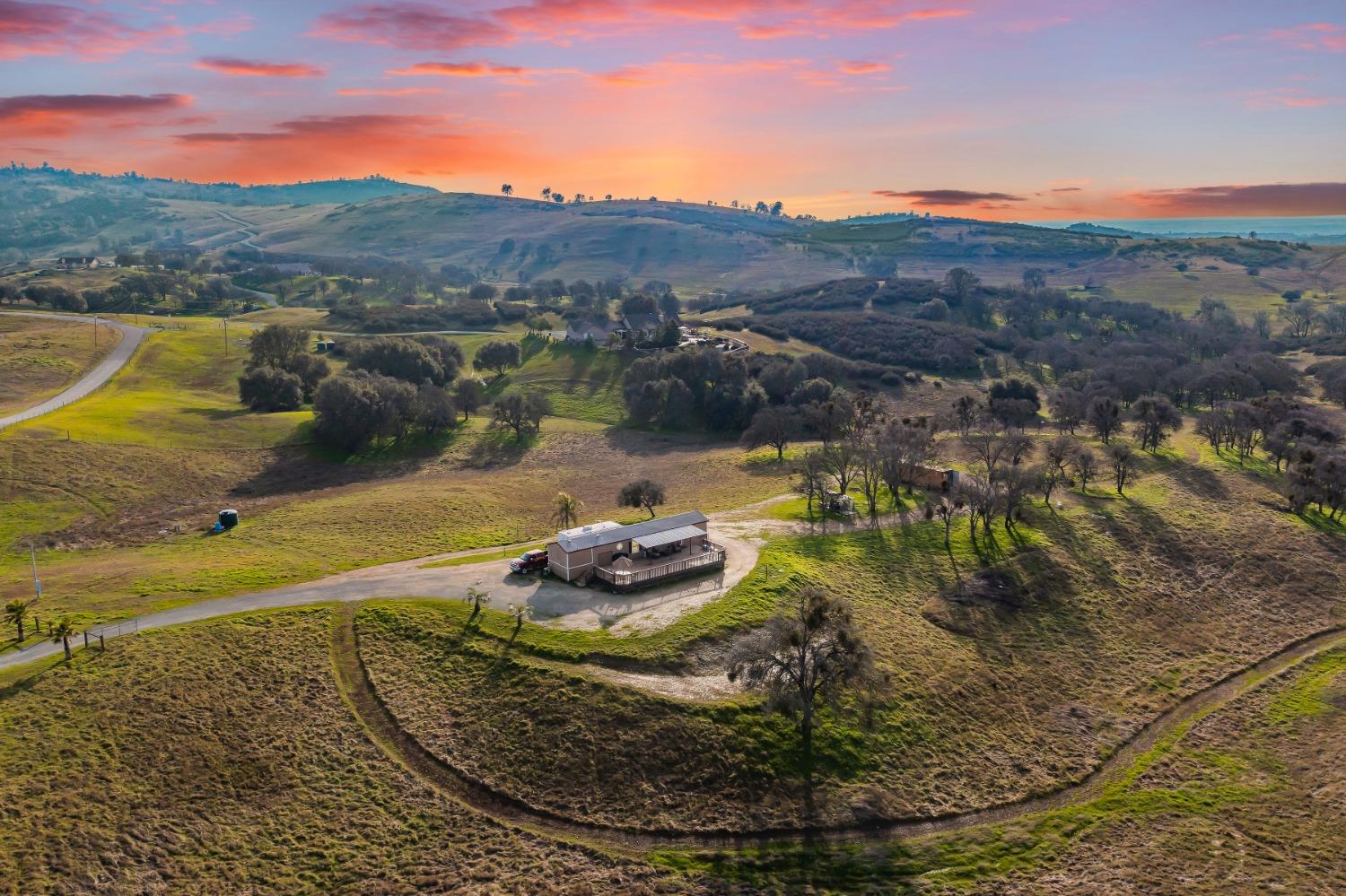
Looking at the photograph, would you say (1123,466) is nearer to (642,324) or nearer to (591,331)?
(642,324)

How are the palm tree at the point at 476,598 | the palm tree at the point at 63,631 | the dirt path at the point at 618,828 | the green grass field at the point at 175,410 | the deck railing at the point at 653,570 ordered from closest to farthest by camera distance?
the dirt path at the point at 618,828
the palm tree at the point at 63,631
the palm tree at the point at 476,598
the deck railing at the point at 653,570
the green grass field at the point at 175,410

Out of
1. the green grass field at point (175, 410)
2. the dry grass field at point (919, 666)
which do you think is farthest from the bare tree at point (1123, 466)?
the green grass field at point (175, 410)

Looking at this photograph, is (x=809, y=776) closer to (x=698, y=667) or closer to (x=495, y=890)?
(x=698, y=667)

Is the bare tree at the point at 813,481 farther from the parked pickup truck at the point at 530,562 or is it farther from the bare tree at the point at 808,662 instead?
the bare tree at the point at 808,662

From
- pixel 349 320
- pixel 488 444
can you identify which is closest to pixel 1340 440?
pixel 488 444

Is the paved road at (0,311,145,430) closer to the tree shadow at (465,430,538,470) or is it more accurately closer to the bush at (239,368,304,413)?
the bush at (239,368,304,413)

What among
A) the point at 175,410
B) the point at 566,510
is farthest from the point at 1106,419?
the point at 175,410

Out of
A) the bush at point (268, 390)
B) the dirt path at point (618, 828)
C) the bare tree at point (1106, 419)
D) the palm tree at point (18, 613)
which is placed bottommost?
the dirt path at point (618, 828)
